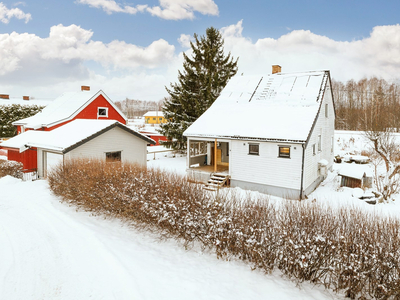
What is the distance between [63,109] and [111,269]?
22772mm

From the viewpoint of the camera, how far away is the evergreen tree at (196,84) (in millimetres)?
24562

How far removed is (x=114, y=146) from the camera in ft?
57.0

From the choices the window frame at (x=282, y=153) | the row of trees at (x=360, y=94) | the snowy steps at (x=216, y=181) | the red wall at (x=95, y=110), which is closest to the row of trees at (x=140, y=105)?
the row of trees at (x=360, y=94)

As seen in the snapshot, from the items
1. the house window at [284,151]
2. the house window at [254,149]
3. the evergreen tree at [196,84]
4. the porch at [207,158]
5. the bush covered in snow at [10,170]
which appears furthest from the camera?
the evergreen tree at [196,84]

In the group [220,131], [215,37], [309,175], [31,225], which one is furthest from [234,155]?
[215,37]

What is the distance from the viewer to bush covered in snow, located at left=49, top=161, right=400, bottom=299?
5043 millimetres

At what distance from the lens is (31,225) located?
905 cm

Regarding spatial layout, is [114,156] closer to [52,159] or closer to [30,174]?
[52,159]

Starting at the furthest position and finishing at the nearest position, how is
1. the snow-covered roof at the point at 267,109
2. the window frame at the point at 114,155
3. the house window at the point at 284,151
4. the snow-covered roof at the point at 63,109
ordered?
1. the snow-covered roof at the point at 63,109
2. the window frame at the point at 114,155
3. the snow-covered roof at the point at 267,109
4. the house window at the point at 284,151

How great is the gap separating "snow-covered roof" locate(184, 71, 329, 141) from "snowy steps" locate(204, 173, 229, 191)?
2.46 metres

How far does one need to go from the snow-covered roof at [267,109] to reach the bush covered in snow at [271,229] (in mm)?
6875

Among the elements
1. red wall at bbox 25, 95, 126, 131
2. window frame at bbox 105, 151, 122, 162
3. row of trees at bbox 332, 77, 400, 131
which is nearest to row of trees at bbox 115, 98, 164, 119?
row of trees at bbox 332, 77, 400, 131

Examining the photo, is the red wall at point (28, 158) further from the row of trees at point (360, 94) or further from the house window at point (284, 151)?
the row of trees at point (360, 94)

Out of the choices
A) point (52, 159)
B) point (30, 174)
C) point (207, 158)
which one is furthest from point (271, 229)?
point (30, 174)
